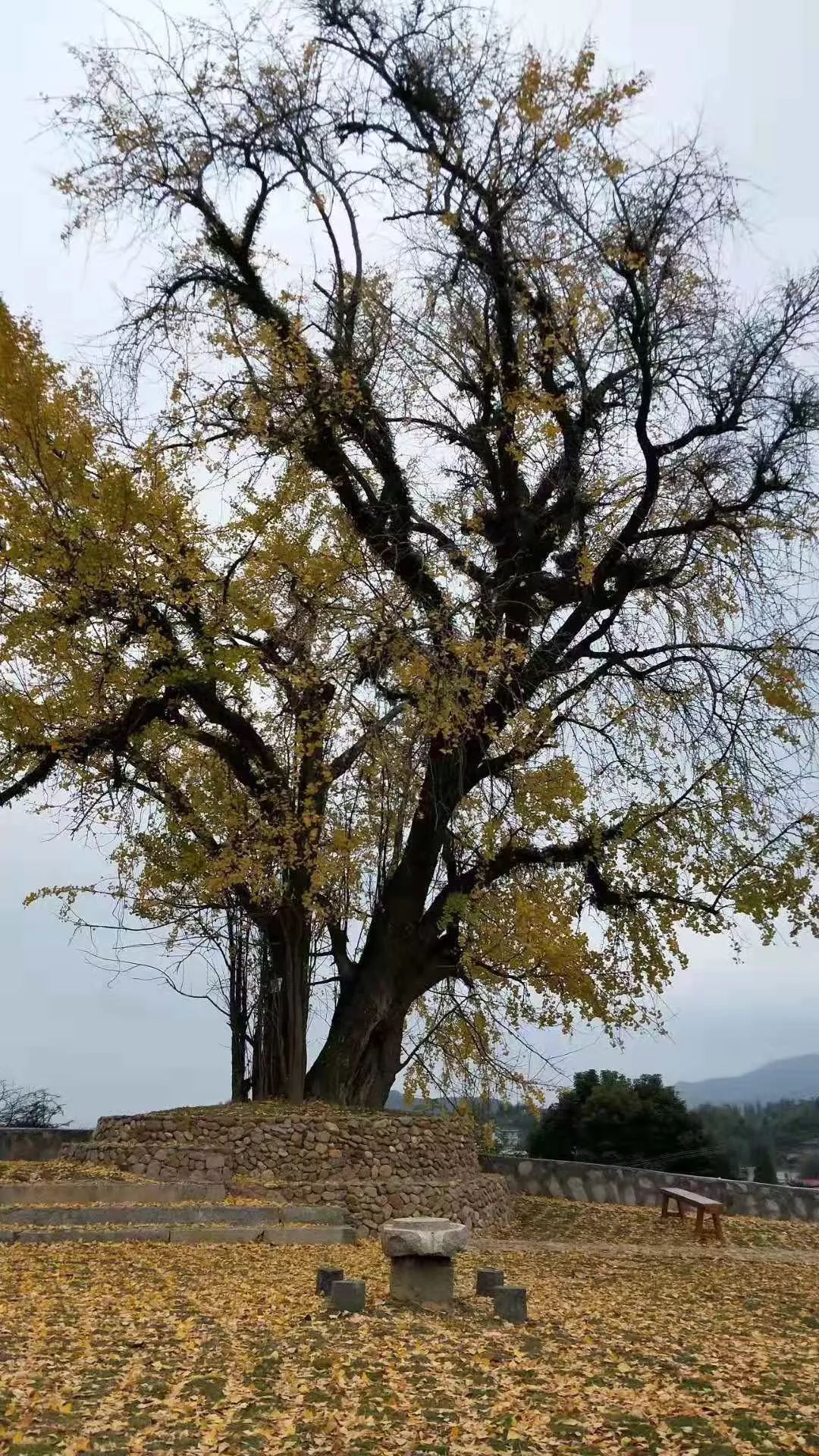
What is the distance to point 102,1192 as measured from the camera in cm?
1125

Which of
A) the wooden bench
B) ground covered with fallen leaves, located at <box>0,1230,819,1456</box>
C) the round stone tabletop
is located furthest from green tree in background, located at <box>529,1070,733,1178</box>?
the round stone tabletop

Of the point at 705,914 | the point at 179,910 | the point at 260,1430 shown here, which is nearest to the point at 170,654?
the point at 179,910

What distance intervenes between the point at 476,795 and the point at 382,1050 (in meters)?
3.17

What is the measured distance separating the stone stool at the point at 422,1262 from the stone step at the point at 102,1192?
4.21 meters

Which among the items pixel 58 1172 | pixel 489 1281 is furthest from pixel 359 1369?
pixel 58 1172

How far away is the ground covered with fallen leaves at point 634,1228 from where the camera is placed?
1367cm

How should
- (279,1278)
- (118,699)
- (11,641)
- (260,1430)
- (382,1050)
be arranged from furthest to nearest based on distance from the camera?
(382,1050)
(118,699)
(11,641)
(279,1278)
(260,1430)

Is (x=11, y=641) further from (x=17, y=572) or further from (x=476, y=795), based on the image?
(x=476, y=795)

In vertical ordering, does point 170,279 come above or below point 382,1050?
above

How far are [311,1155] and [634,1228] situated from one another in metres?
3.99

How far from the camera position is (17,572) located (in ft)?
41.9

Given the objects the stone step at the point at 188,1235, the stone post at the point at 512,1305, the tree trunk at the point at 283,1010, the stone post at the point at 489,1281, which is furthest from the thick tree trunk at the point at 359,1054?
the stone post at the point at 512,1305

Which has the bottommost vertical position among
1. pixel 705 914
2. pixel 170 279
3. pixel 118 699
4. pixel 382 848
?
pixel 705 914

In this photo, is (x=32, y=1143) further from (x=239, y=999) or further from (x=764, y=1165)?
(x=764, y=1165)
